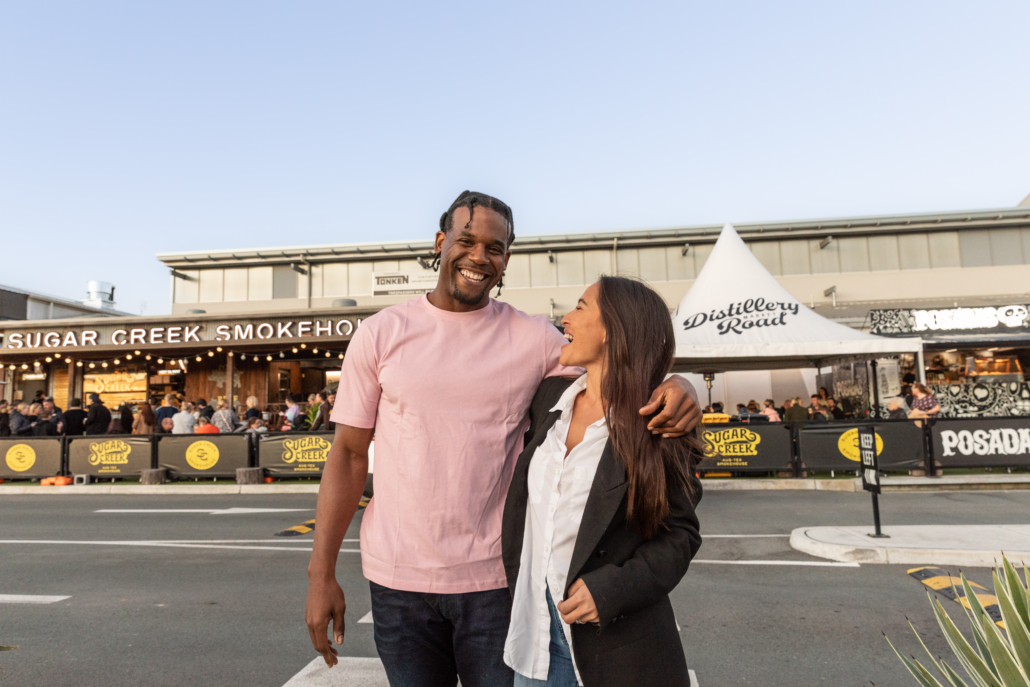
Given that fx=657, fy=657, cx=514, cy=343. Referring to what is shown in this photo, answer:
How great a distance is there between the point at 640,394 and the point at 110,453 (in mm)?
16335

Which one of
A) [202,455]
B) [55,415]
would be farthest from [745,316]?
[55,415]

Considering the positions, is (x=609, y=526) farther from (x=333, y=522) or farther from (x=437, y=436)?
(x=333, y=522)

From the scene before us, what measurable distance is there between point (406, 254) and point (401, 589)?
93.2 ft

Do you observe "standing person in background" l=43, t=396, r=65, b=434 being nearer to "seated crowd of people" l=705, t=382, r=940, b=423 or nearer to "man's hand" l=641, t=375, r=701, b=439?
"seated crowd of people" l=705, t=382, r=940, b=423

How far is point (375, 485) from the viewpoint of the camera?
6.43ft

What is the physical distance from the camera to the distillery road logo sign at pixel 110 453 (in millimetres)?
14805

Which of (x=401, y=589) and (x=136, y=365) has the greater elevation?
(x=136, y=365)

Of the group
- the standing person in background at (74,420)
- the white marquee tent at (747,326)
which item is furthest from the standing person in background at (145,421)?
the white marquee tent at (747,326)

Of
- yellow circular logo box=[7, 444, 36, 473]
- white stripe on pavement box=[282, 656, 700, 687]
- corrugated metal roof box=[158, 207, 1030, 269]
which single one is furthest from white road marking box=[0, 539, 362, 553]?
corrugated metal roof box=[158, 207, 1030, 269]

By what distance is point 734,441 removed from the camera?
532 inches

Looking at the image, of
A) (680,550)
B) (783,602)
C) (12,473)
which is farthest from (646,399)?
(12,473)

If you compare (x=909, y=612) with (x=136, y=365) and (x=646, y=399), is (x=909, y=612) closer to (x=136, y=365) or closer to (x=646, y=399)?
(x=646, y=399)

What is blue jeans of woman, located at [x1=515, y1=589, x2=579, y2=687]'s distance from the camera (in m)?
1.71

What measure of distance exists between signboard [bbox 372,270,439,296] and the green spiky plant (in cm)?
2287
